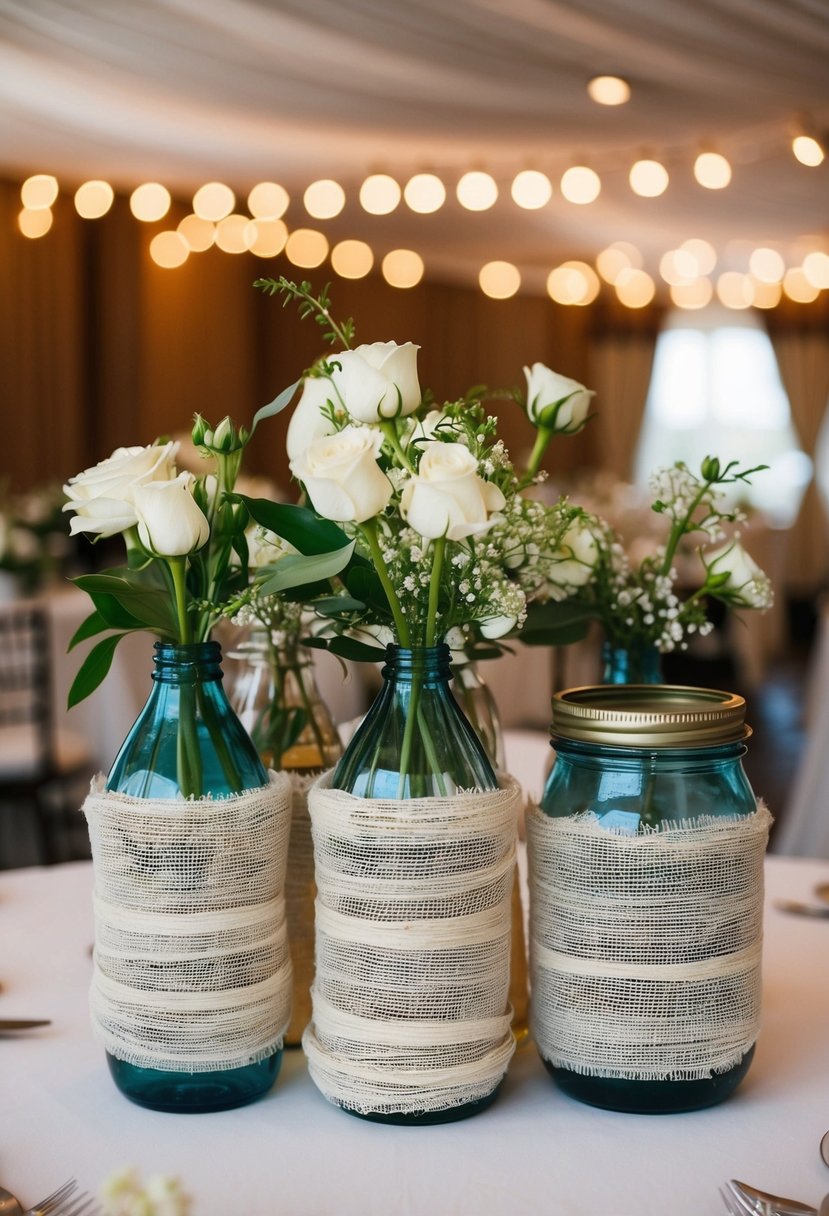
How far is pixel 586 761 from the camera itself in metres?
0.85

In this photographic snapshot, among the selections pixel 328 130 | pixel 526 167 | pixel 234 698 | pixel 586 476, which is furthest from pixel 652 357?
pixel 234 698

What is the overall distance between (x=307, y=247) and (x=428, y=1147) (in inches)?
321

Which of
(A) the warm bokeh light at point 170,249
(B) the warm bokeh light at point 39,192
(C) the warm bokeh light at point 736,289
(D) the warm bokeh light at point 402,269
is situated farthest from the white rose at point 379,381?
(C) the warm bokeh light at point 736,289

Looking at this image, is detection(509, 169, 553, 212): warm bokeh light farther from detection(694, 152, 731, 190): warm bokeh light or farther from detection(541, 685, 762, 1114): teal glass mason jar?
detection(541, 685, 762, 1114): teal glass mason jar

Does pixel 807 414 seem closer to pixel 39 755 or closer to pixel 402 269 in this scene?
pixel 402 269

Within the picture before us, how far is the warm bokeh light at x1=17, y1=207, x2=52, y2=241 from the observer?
7785mm

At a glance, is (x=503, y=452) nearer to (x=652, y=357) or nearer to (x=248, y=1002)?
(x=248, y=1002)

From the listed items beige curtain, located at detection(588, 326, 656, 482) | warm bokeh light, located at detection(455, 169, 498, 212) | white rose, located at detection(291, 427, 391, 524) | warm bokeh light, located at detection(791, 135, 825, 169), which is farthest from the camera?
beige curtain, located at detection(588, 326, 656, 482)

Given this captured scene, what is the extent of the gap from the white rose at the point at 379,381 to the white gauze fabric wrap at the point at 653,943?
0.31 meters

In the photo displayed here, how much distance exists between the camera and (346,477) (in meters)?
0.73

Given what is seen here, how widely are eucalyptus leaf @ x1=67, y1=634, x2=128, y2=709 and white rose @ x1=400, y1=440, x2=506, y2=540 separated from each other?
0.91ft

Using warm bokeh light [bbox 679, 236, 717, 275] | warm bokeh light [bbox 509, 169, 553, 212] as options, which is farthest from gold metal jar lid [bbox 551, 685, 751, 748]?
warm bokeh light [bbox 679, 236, 717, 275]

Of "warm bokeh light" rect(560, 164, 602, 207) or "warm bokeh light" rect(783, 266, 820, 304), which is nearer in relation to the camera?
"warm bokeh light" rect(560, 164, 602, 207)

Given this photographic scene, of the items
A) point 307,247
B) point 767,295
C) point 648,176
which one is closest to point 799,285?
point 767,295
